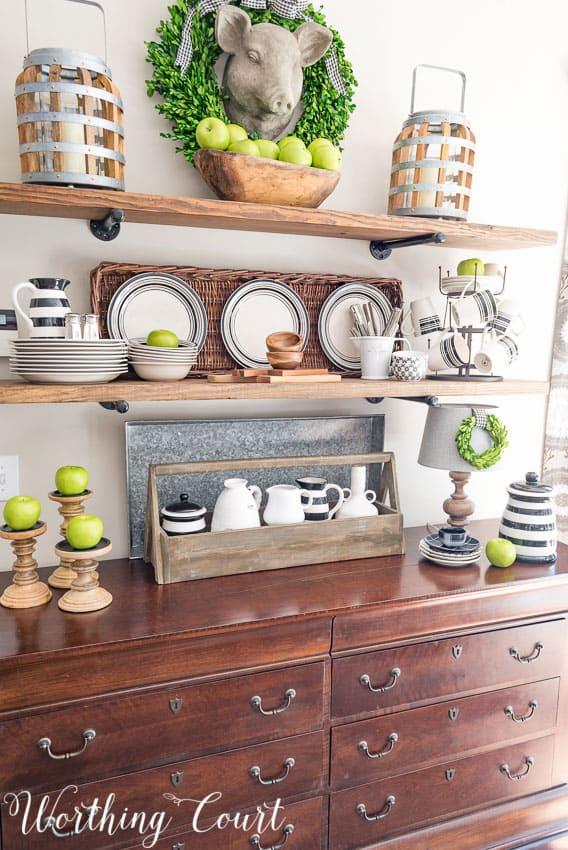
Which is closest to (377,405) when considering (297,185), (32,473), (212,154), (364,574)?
(364,574)

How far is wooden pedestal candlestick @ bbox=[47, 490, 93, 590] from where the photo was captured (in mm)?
1421

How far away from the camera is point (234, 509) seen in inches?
62.9

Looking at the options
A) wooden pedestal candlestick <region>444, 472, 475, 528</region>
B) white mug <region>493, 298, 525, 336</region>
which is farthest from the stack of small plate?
white mug <region>493, 298, 525, 336</region>

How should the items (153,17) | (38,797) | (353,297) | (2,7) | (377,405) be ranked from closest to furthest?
1. (38,797)
2. (2,7)
3. (153,17)
4. (353,297)
5. (377,405)

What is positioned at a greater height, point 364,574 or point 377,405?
point 377,405

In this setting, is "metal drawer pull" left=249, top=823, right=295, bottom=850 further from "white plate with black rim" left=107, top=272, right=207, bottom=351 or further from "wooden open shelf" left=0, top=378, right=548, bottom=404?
"white plate with black rim" left=107, top=272, right=207, bottom=351

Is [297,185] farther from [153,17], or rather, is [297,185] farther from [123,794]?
[123,794]

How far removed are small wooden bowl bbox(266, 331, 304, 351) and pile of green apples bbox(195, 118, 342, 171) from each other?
408mm

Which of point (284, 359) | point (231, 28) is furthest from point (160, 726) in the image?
point (231, 28)

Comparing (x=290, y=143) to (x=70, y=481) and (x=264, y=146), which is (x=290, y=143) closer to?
(x=264, y=146)

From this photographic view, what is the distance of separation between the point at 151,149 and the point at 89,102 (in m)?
0.32

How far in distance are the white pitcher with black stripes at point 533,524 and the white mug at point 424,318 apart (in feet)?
1.64

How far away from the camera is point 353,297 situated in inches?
72.5

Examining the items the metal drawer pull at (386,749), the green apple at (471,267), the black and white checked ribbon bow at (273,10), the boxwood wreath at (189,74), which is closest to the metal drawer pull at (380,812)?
the metal drawer pull at (386,749)
